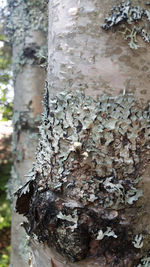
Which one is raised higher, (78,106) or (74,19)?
(74,19)

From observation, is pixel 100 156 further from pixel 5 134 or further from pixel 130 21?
pixel 5 134

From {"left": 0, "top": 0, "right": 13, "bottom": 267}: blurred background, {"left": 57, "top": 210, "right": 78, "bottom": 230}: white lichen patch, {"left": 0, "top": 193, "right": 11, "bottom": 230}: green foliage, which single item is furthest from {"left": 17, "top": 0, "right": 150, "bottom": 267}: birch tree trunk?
{"left": 0, "top": 193, "right": 11, "bottom": 230}: green foliage

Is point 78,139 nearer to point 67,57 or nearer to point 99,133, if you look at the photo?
point 99,133

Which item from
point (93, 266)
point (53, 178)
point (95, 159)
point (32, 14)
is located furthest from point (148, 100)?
point (32, 14)

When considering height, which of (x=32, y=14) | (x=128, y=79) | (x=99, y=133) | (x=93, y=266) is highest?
(x=32, y=14)

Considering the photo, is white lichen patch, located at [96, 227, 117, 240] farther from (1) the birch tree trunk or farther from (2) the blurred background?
(2) the blurred background

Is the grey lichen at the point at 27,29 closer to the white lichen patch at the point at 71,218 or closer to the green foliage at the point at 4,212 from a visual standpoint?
the white lichen patch at the point at 71,218

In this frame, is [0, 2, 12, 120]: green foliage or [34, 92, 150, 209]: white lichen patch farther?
[0, 2, 12, 120]: green foliage
